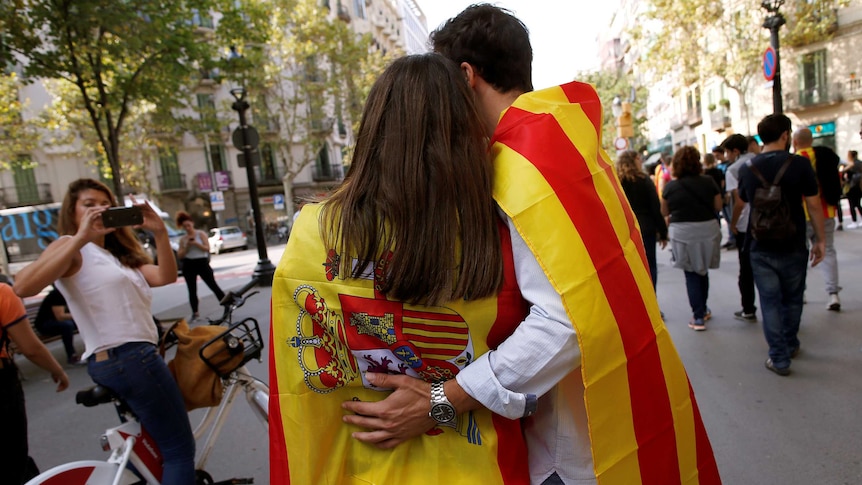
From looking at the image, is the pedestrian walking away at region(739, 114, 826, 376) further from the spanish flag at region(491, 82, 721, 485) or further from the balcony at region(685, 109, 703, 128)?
the balcony at region(685, 109, 703, 128)

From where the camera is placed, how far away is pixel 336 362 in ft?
3.73

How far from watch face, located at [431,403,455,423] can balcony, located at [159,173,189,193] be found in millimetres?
38147

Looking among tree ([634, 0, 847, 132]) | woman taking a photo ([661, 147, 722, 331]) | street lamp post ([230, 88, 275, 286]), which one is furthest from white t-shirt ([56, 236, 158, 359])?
tree ([634, 0, 847, 132])

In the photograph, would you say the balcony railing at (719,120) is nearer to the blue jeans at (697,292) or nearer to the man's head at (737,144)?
the man's head at (737,144)

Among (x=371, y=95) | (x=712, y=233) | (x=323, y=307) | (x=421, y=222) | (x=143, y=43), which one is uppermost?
(x=143, y=43)

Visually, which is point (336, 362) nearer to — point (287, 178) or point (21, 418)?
point (21, 418)

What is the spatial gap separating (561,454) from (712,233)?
4.68 m

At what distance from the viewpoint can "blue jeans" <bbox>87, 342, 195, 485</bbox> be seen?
2.16m

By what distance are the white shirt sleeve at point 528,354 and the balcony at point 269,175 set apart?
37.7 meters

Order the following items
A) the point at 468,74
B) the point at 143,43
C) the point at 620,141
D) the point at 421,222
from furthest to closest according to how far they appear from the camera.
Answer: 1. the point at 620,141
2. the point at 143,43
3. the point at 468,74
4. the point at 421,222

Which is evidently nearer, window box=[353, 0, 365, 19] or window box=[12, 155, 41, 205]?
window box=[12, 155, 41, 205]

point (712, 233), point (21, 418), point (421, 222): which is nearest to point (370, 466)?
point (421, 222)

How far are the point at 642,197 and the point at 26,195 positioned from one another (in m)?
35.6

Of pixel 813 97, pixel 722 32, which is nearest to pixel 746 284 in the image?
pixel 722 32
